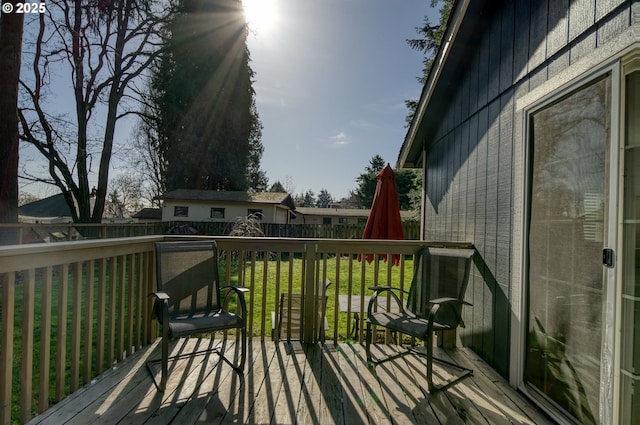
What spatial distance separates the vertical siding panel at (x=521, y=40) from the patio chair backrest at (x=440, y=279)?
1517mm

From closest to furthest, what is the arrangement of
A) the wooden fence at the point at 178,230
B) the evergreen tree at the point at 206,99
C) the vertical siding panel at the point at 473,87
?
the vertical siding panel at the point at 473,87 < the wooden fence at the point at 178,230 < the evergreen tree at the point at 206,99

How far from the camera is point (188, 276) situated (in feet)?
9.25

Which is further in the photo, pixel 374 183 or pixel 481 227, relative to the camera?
pixel 374 183

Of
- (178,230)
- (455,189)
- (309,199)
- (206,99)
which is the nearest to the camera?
(455,189)

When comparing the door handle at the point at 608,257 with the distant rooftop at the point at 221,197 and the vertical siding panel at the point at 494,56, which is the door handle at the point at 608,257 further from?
the distant rooftop at the point at 221,197

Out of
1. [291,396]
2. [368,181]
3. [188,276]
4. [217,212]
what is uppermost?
[368,181]

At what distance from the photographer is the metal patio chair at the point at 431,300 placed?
2490 mm

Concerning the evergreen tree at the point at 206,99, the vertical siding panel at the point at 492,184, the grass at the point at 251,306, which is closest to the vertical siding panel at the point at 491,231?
the vertical siding panel at the point at 492,184

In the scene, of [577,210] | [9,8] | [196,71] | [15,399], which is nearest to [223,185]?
[196,71]

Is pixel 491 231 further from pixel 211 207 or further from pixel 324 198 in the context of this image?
pixel 324 198

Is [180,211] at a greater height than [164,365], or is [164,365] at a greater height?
[180,211]

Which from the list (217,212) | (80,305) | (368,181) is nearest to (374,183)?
(368,181)

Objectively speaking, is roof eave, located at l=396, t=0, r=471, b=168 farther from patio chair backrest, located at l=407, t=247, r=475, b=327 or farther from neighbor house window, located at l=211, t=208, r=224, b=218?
neighbor house window, located at l=211, t=208, r=224, b=218

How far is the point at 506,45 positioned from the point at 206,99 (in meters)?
20.8
